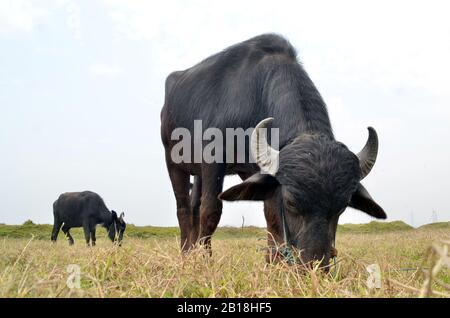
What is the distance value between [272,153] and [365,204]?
92cm

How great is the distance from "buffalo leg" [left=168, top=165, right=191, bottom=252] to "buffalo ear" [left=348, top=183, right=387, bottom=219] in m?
2.98

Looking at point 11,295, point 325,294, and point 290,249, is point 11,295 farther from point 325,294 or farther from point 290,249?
point 290,249

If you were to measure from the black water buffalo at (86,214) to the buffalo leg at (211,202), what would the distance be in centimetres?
1393

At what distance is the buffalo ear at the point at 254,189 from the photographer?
3.78 m

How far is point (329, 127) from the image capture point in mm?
4133

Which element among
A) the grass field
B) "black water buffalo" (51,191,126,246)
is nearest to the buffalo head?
the grass field

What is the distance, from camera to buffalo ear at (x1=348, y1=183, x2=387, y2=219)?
12.4ft

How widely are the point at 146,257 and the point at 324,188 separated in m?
1.36

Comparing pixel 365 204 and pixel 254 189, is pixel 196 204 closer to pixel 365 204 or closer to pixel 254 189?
pixel 254 189

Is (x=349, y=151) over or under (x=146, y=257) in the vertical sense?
over

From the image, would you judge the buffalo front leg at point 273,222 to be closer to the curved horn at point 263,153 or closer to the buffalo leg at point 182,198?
the curved horn at point 263,153
